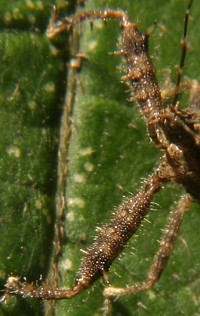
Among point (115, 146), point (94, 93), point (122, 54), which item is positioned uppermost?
point (122, 54)

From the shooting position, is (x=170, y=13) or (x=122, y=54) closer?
(x=122, y=54)

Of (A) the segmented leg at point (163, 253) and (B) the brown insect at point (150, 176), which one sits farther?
(A) the segmented leg at point (163, 253)

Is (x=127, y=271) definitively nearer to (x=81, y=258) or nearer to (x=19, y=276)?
(x=81, y=258)

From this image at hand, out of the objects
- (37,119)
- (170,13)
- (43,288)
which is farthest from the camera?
(170,13)

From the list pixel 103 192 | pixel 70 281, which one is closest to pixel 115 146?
pixel 103 192

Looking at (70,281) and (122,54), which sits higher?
(122,54)

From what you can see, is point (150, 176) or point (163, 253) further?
point (150, 176)

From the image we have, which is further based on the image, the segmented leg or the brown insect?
the segmented leg

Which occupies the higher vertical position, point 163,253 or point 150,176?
point 150,176
